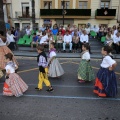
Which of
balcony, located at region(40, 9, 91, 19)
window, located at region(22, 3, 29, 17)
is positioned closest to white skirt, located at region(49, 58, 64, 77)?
balcony, located at region(40, 9, 91, 19)

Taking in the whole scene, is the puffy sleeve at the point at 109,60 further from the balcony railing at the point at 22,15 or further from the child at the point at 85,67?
the balcony railing at the point at 22,15

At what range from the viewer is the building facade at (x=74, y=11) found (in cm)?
2828

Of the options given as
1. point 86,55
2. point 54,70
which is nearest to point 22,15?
point 54,70

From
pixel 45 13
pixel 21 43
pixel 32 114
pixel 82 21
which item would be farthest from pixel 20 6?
pixel 32 114

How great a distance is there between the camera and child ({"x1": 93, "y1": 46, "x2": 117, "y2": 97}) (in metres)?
5.18

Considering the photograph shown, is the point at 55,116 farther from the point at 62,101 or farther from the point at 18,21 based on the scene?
the point at 18,21

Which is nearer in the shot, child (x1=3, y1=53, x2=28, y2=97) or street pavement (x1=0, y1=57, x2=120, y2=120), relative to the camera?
street pavement (x1=0, y1=57, x2=120, y2=120)

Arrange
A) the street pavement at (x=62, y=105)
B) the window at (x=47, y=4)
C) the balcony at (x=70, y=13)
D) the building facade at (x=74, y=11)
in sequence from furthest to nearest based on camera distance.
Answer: the window at (x=47, y=4) < the balcony at (x=70, y=13) < the building facade at (x=74, y=11) < the street pavement at (x=62, y=105)

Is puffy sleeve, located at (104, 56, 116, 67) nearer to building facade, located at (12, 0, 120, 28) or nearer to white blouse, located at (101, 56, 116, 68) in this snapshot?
white blouse, located at (101, 56, 116, 68)

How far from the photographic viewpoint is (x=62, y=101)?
520 cm

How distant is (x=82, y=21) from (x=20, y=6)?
1028 cm

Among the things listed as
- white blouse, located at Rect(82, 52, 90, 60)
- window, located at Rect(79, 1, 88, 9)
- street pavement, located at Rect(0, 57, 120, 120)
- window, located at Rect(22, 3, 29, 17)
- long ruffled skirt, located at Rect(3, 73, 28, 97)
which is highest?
window, located at Rect(79, 1, 88, 9)

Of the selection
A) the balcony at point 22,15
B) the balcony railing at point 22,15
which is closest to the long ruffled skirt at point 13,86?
the balcony at point 22,15

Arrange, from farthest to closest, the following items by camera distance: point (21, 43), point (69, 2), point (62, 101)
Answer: point (69, 2), point (21, 43), point (62, 101)
